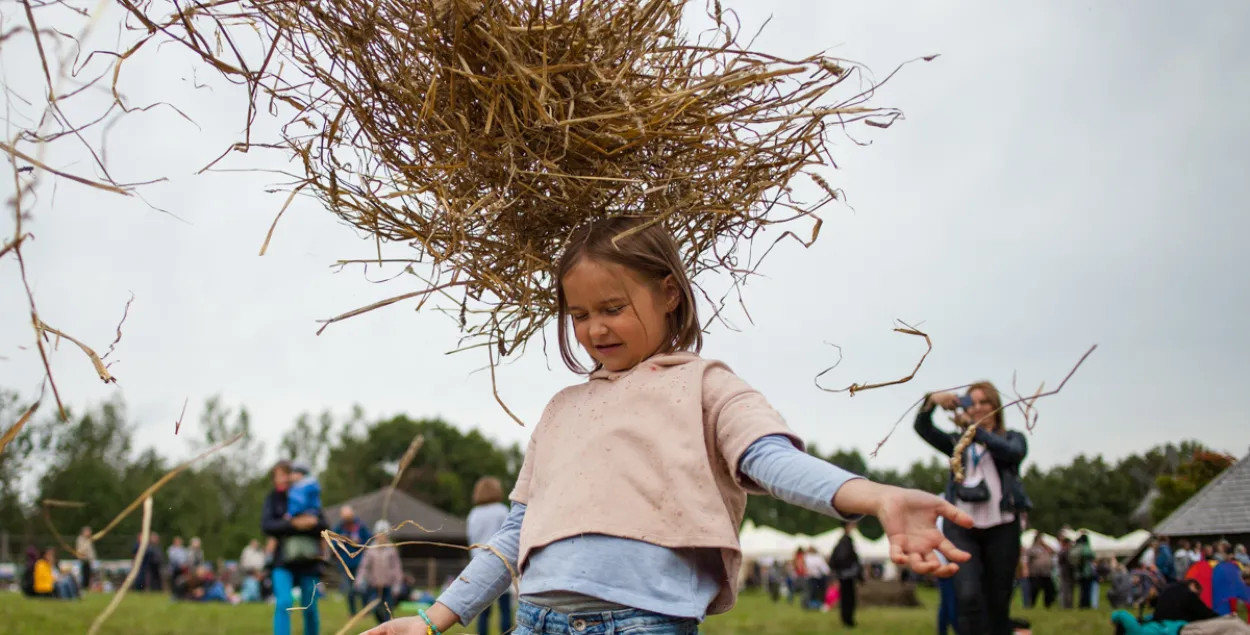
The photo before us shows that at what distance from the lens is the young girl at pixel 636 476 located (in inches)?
77.9

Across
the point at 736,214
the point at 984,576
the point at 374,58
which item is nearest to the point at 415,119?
the point at 374,58

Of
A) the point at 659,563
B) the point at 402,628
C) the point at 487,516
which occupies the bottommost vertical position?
the point at 402,628

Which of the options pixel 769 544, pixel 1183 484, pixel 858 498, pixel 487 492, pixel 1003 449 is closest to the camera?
pixel 858 498

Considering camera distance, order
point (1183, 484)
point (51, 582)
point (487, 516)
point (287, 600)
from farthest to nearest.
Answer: point (1183, 484), point (51, 582), point (487, 516), point (287, 600)

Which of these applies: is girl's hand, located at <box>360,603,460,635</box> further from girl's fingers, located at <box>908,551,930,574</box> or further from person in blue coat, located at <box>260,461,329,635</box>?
person in blue coat, located at <box>260,461,329,635</box>

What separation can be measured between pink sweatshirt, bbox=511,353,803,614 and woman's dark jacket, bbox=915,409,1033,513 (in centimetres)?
313

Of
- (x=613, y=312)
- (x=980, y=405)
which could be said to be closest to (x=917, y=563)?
(x=613, y=312)

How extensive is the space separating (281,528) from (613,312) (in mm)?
5457

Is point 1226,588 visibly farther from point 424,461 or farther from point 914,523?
point 424,461

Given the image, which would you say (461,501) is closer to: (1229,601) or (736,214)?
(1229,601)

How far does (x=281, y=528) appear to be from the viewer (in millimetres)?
6898

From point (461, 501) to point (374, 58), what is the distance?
66.5 metres

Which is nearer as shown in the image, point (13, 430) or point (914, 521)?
point (914, 521)

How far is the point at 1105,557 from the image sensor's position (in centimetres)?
3903
